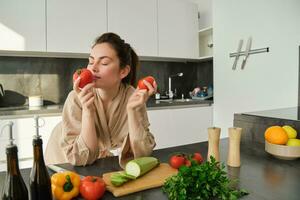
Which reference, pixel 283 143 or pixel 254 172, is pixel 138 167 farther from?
pixel 283 143

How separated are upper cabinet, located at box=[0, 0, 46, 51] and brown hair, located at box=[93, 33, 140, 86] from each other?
4.39 feet

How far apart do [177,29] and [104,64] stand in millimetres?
2191

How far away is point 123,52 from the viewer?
1364mm

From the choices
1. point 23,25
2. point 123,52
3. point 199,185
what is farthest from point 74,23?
point 199,185

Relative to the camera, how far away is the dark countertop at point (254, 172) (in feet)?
2.41

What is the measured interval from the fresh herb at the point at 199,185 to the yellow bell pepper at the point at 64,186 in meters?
0.26

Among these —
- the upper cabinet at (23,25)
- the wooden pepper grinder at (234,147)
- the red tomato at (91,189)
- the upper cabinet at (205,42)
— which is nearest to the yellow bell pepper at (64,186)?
the red tomato at (91,189)

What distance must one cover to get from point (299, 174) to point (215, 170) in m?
0.40

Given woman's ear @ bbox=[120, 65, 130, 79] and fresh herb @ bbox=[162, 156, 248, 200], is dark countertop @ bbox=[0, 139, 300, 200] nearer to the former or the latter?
fresh herb @ bbox=[162, 156, 248, 200]

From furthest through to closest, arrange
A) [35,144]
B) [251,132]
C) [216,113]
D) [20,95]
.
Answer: [216,113]
[20,95]
[251,132]
[35,144]

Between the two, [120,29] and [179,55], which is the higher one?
[120,29]

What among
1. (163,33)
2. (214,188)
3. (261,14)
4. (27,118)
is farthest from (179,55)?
(214,188)

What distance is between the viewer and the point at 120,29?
2846mm

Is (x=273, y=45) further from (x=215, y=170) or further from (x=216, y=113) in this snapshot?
(x=215, y=170)
